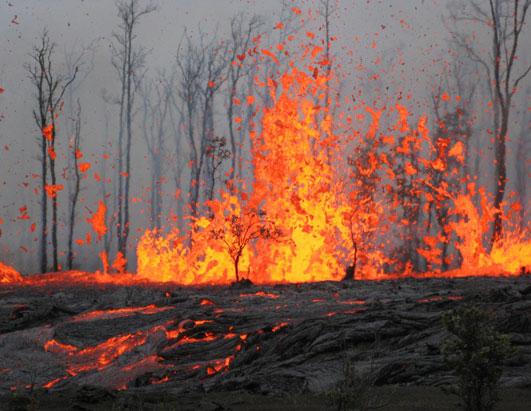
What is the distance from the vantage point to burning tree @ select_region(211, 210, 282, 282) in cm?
2195

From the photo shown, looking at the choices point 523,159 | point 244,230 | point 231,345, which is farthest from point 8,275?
point 523,159

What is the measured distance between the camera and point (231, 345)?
38.7 feet

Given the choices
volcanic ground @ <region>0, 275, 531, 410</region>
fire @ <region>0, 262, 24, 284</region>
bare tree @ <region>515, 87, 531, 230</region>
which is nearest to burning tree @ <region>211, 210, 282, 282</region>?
volcanic ground @ <region>0, 275, 531, 410</region>

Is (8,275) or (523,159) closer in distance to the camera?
(8,275)

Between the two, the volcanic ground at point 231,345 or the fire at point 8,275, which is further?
the fire at point 8,275

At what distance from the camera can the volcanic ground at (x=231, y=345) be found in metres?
8.91

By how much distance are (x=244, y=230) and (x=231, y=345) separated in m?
10.3

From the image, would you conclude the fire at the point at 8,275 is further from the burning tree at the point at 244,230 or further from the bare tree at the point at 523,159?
the bare tree at the point at 523,159

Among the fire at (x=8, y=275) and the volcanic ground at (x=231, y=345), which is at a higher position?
the fire at (x=8, y=275)

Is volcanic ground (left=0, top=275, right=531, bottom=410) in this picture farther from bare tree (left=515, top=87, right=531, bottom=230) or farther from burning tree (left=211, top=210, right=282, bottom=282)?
bare tree (left=515, top=87, right=531, bottom=230)

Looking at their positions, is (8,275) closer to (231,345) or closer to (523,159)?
(231,345)

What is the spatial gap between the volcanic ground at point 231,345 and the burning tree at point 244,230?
209 inches

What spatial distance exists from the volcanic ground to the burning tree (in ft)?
17.4

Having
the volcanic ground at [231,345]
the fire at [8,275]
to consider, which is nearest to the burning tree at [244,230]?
the volcanic ground at [231,345]
